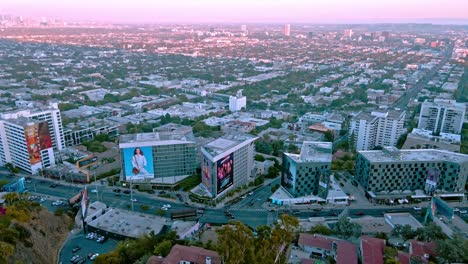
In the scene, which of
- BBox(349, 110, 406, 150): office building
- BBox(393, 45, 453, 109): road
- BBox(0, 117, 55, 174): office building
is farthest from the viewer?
BBox(393, 45, 453, 109): road

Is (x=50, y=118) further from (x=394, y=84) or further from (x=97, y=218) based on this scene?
(x=394, y=84)

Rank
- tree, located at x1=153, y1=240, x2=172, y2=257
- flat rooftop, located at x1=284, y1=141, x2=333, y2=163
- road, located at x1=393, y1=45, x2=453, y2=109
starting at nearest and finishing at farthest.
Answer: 1. tree, located at x1=153, y1=240, x2=172, y2=257
2. flat rooftop, located at x1=284, y1=141, x2=333, y2=163
3. road, located at x1=393, y1=45, x2=453, y2=109

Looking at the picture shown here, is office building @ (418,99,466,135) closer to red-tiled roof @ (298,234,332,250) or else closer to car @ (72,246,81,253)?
red-tiled roof @ (298,234,332,250)

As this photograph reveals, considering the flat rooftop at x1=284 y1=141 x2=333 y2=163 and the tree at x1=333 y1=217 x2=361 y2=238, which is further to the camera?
the flat rooftop at x1=284 y1=141 x2=333 y2=163

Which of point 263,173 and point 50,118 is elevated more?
point 50,118

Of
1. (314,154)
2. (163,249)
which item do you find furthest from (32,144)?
(314,154)

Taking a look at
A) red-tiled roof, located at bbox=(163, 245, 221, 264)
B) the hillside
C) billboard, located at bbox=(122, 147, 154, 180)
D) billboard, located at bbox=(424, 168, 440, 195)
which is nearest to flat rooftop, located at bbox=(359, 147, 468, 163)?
billboard, located at bbox=(424, 168, 440, 195)

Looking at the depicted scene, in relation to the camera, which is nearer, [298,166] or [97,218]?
[97,218]

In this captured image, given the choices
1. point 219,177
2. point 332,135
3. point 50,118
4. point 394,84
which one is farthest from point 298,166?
point 394,84

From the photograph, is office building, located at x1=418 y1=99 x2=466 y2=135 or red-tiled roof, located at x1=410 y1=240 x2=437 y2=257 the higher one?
office building, located at x1=418 y1=99 x2=466 y2=135

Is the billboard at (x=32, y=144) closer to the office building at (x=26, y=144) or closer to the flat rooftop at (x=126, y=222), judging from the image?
the office building at (x=26, y=144)
